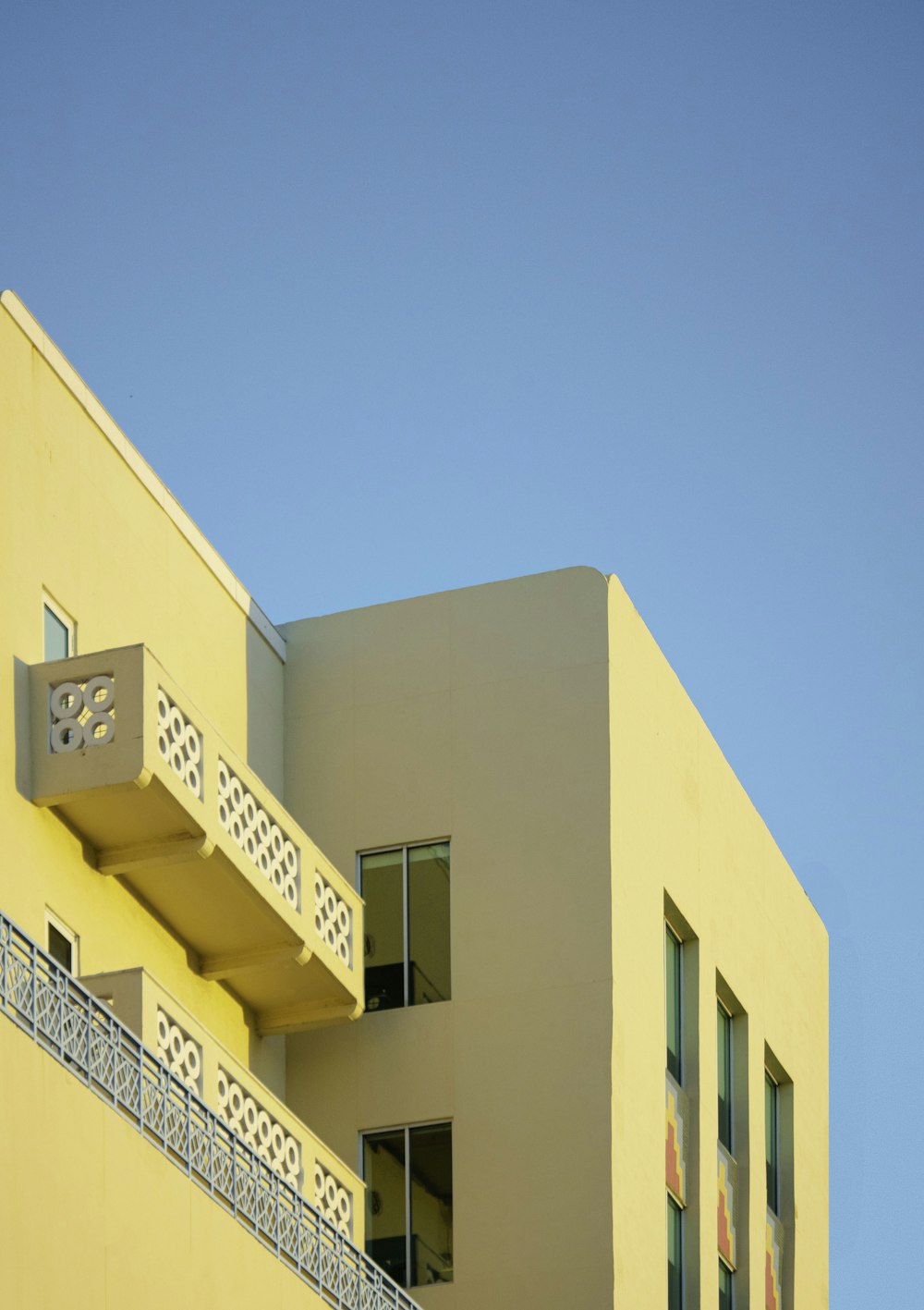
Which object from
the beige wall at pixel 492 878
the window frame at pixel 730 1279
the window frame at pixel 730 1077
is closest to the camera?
the beige wall at pixel 492 878

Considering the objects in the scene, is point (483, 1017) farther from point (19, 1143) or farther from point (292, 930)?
point (19, 1143)

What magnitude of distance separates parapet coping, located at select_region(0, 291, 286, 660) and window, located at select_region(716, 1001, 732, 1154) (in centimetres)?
724

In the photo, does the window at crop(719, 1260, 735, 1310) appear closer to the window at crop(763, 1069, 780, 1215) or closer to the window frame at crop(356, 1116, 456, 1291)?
the window at crop(763, 1069, 780, 1215)

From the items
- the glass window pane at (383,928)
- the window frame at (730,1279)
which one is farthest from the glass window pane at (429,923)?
the window frame at (730,1279)

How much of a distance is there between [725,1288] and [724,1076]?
8.44ft

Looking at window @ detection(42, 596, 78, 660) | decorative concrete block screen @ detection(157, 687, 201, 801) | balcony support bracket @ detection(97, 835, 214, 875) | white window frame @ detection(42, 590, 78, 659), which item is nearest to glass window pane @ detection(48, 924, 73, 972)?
balcony support bracket @ detection(97, 835, 214, 875)

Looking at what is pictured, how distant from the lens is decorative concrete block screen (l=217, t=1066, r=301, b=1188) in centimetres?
2370

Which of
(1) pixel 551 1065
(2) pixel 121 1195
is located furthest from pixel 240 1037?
(2) pixel 121 1195

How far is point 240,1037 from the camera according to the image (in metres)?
27.4

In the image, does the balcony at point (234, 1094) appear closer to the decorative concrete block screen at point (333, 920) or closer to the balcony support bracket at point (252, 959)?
the balcony support bracket at point (252, 959)

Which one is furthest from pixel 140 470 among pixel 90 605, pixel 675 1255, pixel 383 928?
pixel 675 1255

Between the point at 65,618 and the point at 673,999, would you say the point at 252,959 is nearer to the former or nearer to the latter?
the point at 65,618

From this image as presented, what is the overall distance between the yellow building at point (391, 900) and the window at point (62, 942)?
0.03 metres

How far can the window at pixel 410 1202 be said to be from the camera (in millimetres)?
26953
